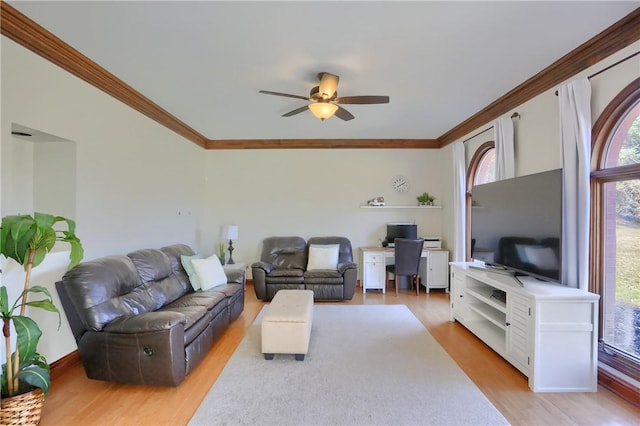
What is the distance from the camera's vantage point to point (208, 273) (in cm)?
372

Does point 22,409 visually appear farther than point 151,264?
No

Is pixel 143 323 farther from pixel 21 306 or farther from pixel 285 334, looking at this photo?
pixel 285 334

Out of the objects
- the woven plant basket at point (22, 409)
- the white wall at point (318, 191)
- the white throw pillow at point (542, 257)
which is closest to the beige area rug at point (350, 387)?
the woven plant basket at point (22, 409)

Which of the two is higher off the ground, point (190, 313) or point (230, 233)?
point (230, 233)

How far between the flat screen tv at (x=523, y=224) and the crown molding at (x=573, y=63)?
975 mm

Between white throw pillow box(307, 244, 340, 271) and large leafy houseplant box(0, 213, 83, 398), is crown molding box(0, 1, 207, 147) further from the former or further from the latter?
white throw pillow box(307, 244, 340, 271)

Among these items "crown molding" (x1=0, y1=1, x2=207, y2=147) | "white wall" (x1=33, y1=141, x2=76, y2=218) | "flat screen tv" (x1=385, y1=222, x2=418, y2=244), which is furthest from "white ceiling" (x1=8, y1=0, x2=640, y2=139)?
"flat screen tv" (x1=385, y1=222, x2=418, y2=244)

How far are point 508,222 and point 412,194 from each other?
2809mm

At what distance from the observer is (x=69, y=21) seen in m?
2.16

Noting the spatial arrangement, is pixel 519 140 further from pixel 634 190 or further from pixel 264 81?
pixel 264 81

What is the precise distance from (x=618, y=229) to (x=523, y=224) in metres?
0.65

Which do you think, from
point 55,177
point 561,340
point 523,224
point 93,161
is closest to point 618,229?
point 523,224

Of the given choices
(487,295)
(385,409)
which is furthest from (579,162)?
(385,409)

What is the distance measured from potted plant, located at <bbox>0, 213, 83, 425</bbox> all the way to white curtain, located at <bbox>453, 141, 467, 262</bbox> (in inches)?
192
